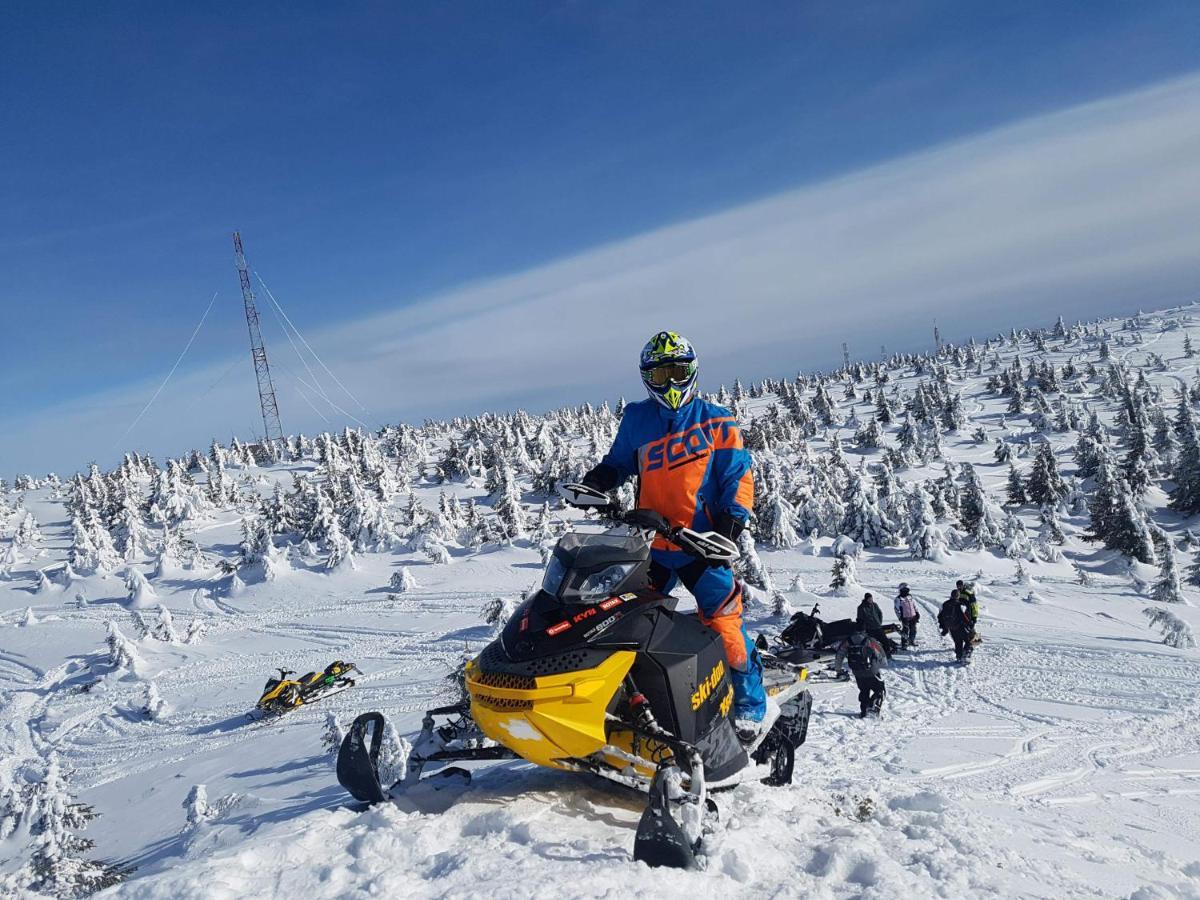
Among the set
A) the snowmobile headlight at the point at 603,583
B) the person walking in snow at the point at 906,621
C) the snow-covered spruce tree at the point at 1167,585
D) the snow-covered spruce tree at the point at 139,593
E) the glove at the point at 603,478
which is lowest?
the snow-covered spruce tree at the point at 1167,585

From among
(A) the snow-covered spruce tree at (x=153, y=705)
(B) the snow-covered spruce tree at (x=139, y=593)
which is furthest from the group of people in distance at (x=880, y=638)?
(B) the snow-covered spruce tree at (x=139, y=593)

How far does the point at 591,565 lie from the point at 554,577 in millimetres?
233

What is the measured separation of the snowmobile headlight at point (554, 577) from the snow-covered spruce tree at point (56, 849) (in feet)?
17.5

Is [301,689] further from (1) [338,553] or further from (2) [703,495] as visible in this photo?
(1) [338,553]

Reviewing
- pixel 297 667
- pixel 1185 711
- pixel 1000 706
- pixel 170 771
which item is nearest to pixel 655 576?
pixel 1000 706

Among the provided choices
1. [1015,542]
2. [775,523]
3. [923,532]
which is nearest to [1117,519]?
[1015,542]

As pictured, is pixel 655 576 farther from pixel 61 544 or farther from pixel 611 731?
pixel 61 544

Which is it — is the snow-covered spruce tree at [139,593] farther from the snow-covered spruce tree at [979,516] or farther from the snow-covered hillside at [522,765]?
the snow-covered spruce tree at [979,516]

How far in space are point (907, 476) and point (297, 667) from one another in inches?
2493

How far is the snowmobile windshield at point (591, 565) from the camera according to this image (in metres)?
3.71

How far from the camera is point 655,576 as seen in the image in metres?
4.76

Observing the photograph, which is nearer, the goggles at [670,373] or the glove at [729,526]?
the glove at [729,526]

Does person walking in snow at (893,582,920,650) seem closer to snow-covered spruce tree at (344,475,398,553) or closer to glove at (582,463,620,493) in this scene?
glove at (582,463,620,493)

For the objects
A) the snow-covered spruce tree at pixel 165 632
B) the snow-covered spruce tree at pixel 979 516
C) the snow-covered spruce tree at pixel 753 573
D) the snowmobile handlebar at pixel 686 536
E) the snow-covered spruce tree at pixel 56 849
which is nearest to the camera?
the snowmobile handlebar at pixel 686 536
